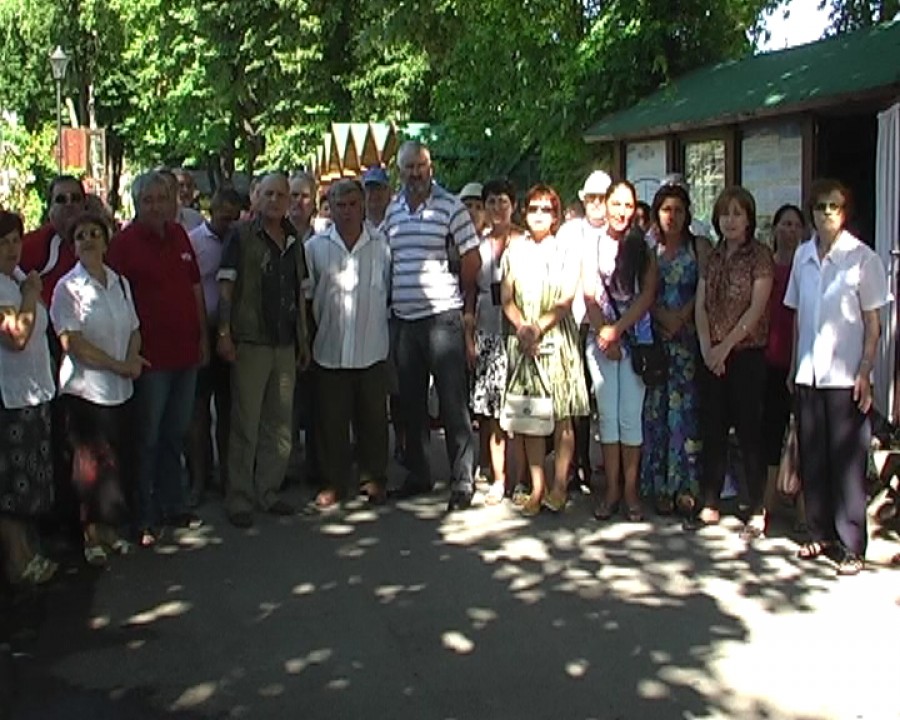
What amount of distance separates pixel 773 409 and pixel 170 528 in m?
3.42

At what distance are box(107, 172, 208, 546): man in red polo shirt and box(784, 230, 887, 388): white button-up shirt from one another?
3.23 m

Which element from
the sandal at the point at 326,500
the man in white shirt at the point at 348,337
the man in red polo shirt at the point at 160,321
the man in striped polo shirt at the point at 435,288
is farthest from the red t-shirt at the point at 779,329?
the man in red polo shirt at the point at 160,321

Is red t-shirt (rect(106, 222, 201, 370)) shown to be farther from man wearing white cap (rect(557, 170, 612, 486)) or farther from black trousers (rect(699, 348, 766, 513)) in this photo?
black trousers (rect(699, 348, 766, 513))

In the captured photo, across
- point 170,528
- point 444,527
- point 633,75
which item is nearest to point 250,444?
point 170,528

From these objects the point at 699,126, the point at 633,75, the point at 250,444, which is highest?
the point at 633,75

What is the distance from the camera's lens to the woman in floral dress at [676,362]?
672 centimetres

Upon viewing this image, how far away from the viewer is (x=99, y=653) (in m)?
4.93

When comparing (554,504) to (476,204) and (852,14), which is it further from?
(852,14)

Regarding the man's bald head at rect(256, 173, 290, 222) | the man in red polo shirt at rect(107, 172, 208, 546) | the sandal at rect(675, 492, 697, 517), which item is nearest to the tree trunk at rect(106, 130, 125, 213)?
the man's bald head at rect(256, 173, 290, 222)

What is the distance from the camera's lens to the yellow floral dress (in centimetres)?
685

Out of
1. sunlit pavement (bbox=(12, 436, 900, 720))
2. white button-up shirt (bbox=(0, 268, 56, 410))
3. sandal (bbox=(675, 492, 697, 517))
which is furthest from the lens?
sandal (bbox=(675, 492, 697, 517))

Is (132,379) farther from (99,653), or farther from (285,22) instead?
(285,22)

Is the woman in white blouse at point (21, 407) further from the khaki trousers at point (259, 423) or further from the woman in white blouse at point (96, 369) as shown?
the khaki trousers at point (259, 423)

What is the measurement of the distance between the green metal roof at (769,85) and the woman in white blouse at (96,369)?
6243 mm
